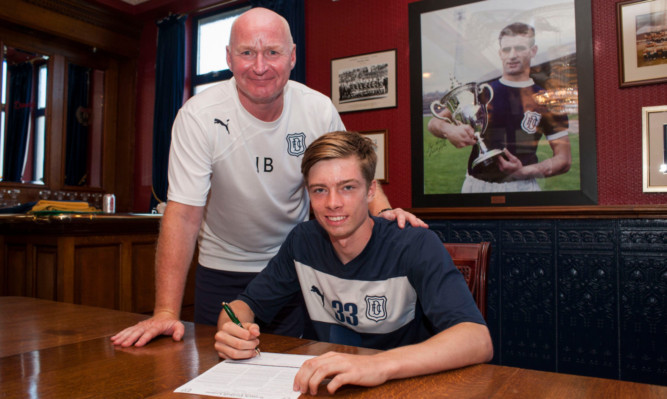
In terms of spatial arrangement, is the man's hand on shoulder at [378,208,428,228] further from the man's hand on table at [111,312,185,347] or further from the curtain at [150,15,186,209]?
the curtain at [150,15,186,209]

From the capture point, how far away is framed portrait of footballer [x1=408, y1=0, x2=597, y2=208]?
121 inches

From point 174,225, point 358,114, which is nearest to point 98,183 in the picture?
point 358,114

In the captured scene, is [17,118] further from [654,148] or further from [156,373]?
[654,148]

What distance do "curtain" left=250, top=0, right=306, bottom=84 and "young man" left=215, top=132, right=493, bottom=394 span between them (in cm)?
280

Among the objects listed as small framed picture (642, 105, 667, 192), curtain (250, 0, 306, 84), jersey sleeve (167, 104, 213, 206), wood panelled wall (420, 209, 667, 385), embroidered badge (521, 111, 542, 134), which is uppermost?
curtain (250, 0, 306, 84)

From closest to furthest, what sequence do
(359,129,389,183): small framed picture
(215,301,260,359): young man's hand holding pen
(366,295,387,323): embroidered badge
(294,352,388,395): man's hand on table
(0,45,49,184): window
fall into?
(294,352,388,395): man's hand on table
(215,301,260,359): young man's hand holding pen
(366,295,387,323): embroidered badge
(359,129,389,183): small framed picture
(0,45,49,184): window

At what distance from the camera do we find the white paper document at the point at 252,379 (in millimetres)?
815

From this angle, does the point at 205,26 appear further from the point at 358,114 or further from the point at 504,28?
the point at 504,28

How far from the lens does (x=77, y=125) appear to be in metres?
5.19

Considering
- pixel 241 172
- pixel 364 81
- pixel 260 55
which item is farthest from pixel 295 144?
pixel 364 81

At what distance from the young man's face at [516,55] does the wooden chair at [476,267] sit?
212cm

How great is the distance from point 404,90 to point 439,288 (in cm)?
277

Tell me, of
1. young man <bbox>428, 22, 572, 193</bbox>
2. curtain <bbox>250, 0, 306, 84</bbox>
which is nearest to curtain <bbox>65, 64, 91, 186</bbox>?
curtain <bbox>250, 0, 306, 84</bbox>

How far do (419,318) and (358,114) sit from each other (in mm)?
2767
